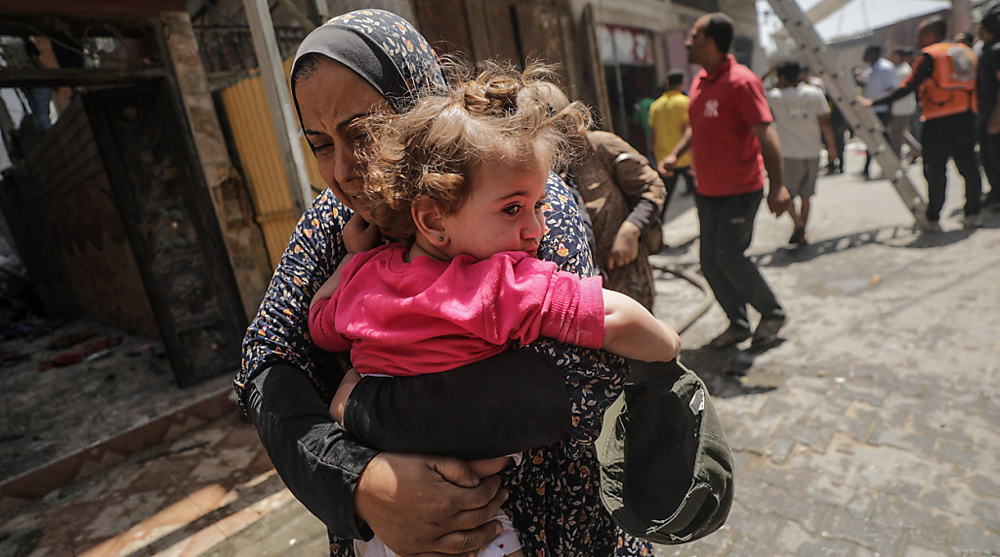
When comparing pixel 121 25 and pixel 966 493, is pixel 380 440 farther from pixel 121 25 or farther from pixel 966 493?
pixel 121 25

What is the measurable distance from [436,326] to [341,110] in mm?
515

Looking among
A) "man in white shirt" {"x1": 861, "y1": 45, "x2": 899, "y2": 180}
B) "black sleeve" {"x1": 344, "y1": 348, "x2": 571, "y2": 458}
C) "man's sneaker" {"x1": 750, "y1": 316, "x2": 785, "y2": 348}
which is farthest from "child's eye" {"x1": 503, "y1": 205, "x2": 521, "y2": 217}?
"man in white shirt" {"x1": 861, "y1": 45, "x2": 899, "y2": 180}

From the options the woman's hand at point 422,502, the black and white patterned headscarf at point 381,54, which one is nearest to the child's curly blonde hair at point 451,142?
the black and white patterned headscarf at point 381,54

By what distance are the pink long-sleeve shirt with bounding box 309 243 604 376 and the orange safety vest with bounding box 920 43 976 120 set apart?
6606 millimetres

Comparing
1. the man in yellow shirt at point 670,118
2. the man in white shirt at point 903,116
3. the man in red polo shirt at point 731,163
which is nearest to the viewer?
the man in red polo shirt at point 731,163

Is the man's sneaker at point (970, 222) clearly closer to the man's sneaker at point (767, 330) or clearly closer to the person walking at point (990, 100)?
the person walking at point (990, 100)

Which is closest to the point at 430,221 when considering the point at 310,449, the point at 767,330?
the point at 310,449

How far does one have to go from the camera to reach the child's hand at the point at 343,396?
1083 millimetres

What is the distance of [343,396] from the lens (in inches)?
43.1

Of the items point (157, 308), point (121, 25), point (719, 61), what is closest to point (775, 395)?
point (719, 61)

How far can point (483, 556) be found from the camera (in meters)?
1.07

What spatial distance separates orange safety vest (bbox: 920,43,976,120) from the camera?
558 centimetres

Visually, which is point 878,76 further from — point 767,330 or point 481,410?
point 481,410

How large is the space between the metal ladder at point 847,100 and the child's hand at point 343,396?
657 centimetres
